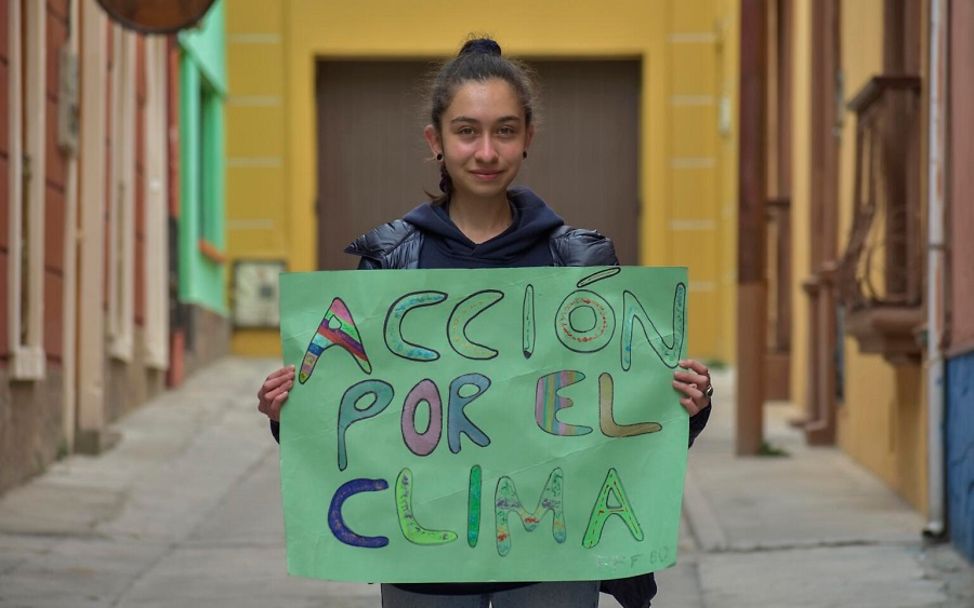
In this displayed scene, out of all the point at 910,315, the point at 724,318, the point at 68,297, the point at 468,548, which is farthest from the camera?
the point at 724,318

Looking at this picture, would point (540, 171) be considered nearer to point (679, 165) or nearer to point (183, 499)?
point (679, 165)

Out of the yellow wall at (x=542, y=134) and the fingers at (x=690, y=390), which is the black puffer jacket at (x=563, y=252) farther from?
the yellow wall at (x=542, y=134)

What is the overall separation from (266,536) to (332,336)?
5355 mm

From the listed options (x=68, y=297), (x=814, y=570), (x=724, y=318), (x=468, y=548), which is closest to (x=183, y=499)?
(x=68, y=297)

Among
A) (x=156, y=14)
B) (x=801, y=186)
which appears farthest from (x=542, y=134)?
(x=156, y=14)

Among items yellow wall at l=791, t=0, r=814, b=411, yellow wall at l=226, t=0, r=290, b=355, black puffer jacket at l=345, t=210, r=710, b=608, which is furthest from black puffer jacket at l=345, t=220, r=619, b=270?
yellow wall at l=226, t=0, r=290, b=355

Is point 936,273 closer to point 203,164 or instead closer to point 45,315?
point 45,315

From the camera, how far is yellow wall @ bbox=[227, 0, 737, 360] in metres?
19.8

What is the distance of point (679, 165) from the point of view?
19922mm

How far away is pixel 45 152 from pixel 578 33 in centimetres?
1016

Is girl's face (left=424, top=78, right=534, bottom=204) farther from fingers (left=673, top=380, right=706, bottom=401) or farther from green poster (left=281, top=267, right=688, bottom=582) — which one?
fingers (left=673, top=380, right=706, bottom=401)

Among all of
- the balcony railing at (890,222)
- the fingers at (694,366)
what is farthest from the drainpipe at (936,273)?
the fingers at (694,366)

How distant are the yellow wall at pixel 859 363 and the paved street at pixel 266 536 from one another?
17cm

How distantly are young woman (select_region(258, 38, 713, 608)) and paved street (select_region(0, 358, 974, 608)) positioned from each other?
3.44 m
